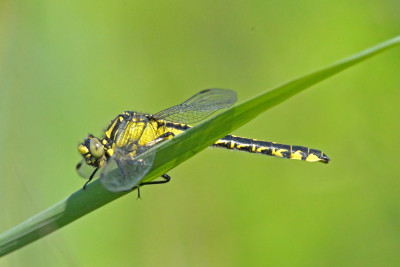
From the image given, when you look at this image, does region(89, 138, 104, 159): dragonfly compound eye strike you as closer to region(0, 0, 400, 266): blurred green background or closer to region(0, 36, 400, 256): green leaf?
region(0, 0, 400, 266): blurred green background

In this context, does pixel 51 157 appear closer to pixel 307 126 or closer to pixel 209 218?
pixel 209 218

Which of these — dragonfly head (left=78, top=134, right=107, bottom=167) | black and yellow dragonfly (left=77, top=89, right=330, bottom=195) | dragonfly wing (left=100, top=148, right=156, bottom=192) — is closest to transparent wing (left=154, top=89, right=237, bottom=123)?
black and yellow dragonfly (left=77, top=89, right=330, bottom=195)

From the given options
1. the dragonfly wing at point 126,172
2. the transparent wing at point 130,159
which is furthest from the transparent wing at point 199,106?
the dragonfly wing at point 126,172

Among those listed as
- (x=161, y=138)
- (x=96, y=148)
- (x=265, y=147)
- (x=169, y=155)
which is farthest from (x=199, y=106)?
(x=169, y=155)

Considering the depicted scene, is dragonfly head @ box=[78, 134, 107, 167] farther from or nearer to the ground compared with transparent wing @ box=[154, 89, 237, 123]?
nearer to the ground

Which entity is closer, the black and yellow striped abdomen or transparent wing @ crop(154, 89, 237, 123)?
the black and yellow striped abdomen

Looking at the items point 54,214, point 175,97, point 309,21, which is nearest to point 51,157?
point 175,97

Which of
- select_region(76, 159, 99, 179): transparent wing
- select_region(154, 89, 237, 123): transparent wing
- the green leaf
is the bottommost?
the green leaf
